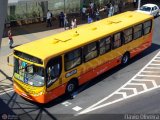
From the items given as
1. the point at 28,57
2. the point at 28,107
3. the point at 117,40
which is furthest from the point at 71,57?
the point at 117,40

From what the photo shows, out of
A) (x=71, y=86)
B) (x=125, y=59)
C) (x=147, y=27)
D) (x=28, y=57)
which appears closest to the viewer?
(x=28, y=57)

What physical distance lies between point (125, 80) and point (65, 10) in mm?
15470

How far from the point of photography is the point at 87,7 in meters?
37.9

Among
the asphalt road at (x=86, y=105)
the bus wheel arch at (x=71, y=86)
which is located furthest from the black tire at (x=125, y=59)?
the bus wheel arch at (x=71, y=86)

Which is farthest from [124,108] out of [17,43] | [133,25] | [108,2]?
[108,2]

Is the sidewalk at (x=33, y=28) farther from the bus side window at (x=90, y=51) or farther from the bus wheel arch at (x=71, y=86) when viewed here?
the bus wheel arch at (x=71, y=86)

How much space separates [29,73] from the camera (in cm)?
1898

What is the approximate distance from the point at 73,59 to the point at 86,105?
2609mm

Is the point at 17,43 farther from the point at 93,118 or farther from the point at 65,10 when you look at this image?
the point at 93,118

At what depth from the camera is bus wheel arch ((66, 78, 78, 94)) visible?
20.3 m

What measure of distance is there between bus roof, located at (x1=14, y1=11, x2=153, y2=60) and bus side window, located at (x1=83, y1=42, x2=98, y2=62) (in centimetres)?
34

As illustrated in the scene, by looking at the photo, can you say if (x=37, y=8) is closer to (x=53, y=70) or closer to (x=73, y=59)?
(x=73, y=59)

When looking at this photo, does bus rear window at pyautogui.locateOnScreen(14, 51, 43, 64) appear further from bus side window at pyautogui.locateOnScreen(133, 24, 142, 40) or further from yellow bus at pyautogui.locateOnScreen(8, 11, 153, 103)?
bus side window at pyautogui.locateOnScreen(133, 24, 142, 40)

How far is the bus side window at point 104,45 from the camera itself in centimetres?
2208
